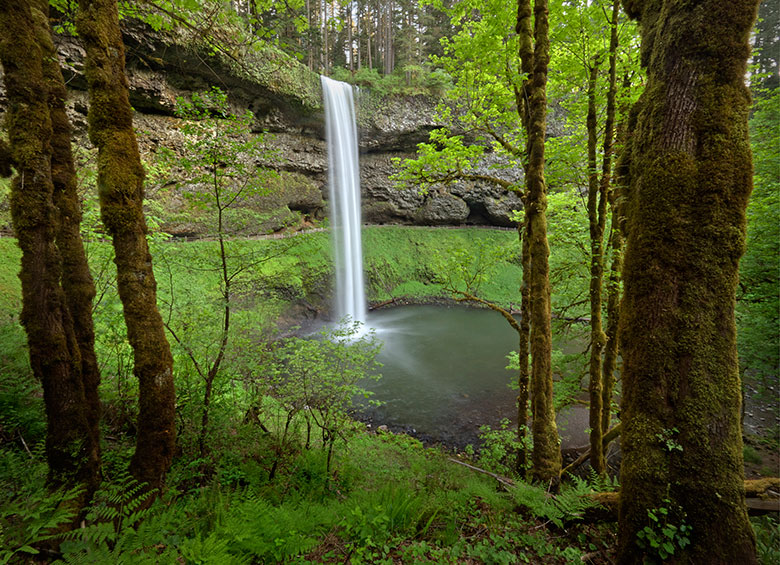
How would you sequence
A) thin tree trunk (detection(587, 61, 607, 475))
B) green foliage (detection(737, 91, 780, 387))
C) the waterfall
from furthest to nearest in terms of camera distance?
the waterfall, green foliage (detection(737, 91, 780, 387)), thin tree trunk (detection(587, 61, 607, 475))

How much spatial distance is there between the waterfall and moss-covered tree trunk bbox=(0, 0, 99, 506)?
16.0m

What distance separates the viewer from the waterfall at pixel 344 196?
19.9 metres

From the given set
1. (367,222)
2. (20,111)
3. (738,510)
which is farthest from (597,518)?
(367,222)

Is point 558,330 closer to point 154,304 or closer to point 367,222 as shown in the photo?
point 154,304

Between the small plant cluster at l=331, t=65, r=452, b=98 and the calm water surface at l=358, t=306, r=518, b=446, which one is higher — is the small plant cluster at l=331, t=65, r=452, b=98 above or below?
above

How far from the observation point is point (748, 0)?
1653mm

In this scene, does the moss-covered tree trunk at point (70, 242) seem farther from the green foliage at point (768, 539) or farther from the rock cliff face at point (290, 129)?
the rock cliff face at point (290, 129)

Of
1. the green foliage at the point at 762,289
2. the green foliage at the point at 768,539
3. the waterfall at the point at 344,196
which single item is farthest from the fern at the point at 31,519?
the waterfall at the point at 344,196

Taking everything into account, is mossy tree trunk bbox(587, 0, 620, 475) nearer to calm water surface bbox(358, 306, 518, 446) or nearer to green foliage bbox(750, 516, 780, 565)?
green foliage bbox(750, 516, 780, 565)

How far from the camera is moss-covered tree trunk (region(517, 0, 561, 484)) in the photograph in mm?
3627

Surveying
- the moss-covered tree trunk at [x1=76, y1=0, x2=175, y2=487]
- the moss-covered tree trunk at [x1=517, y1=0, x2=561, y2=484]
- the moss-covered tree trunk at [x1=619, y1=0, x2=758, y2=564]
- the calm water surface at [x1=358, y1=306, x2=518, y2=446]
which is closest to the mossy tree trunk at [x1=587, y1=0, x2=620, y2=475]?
the moss-covered tree trunk at [x1=517, y1=0, x2=561, y2=484]

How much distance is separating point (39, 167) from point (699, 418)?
483 cm

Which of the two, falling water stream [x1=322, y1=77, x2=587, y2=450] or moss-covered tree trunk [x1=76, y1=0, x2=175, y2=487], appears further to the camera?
falling water stream [x1=322, y1=77, x2=587, y2=450]

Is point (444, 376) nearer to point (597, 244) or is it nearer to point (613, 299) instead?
point (613, 299)
